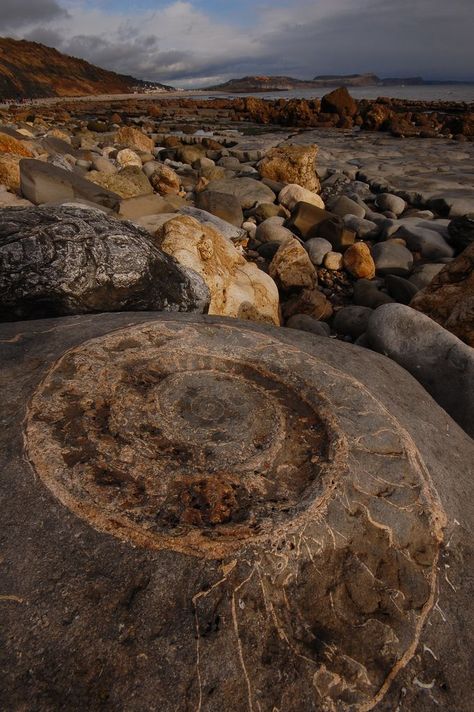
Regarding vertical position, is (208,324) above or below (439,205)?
above

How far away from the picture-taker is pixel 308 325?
14.4ft

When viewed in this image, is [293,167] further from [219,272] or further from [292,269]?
[219,272]

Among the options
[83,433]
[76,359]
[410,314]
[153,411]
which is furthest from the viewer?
[410,314]

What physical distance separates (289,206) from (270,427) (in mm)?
6765

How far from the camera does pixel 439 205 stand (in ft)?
28.5

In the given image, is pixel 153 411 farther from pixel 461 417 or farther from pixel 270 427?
pixel 461 417

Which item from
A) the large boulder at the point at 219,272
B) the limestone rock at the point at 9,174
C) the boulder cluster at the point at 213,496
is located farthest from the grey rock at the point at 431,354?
the limestone rock at the point at 9,174

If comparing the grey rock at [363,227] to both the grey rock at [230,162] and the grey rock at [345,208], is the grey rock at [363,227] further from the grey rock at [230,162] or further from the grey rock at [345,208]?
the grey rock at [230,162]

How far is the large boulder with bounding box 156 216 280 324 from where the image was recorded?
3990mm

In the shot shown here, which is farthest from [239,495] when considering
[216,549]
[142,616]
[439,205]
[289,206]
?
[439,205]

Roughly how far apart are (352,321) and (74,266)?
2759mm

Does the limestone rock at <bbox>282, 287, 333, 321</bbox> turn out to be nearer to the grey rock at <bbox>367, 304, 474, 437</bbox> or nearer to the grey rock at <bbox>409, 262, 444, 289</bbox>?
the grey rock at <bbox>409, 262, 444, 289</bbox>

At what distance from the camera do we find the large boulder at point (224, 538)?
1136 mm

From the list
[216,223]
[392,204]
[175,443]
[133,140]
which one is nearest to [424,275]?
[216,223]
